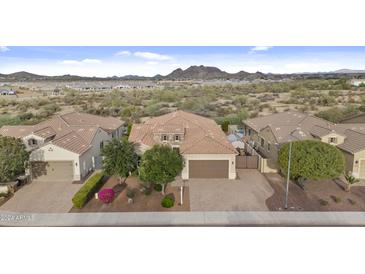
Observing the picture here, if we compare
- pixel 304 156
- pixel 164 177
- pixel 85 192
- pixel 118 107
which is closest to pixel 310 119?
pixel 304 156

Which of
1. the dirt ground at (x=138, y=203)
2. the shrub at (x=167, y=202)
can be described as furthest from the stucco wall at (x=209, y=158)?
the shrub at (x=167, y=202)

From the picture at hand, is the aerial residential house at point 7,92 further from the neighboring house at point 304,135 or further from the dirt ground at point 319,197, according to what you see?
the dirt ground at point 319,197

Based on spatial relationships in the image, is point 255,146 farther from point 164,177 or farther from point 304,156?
point 164,177

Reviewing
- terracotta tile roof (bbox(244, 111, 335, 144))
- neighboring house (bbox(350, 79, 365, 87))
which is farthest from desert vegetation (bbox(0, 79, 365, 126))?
terracotta tile roof (bbox(244, 111, 335, 144))

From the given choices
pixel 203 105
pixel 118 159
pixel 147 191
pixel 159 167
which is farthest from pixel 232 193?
pixel 203 105

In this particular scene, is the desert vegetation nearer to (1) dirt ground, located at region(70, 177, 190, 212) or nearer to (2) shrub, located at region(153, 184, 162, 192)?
(2) shrub, located at region(153, 184, 162, 192)
